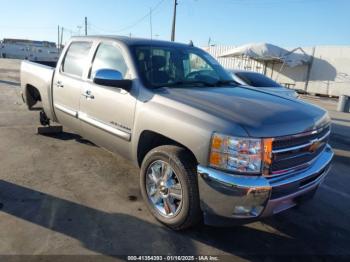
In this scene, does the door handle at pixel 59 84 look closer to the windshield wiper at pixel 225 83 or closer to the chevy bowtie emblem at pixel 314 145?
the windshield wiper at pixel 225 83

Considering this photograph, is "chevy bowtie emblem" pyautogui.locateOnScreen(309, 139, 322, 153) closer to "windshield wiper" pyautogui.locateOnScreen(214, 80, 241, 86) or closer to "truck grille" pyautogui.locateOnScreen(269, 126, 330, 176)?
"truck grille" pyautogui.locateOnScreen(269, 126, 330, 176)

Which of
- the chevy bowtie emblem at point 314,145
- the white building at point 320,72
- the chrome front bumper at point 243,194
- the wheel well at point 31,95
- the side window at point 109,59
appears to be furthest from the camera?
the white building at point 320,72

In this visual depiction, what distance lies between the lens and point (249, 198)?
→ 2930 millimetres

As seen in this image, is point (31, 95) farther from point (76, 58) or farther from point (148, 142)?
point (148, 142)

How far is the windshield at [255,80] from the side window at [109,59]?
4898 millimetres

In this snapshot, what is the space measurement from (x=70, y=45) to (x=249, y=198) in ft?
12.8

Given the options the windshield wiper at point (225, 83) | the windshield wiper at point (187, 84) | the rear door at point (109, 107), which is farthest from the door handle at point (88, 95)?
the windshield wiper at point (225, 83)

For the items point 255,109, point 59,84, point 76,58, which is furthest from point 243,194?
point 59,84

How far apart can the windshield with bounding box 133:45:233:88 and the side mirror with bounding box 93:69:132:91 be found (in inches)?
8.7

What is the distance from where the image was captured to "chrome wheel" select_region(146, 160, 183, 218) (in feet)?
11.6

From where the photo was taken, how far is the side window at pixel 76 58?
16.3 ft

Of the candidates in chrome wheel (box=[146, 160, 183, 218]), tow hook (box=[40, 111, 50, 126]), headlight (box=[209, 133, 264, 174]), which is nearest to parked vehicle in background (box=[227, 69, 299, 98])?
tow hook (box=[40, 111, 50, 126])

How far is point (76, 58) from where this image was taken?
5199mm

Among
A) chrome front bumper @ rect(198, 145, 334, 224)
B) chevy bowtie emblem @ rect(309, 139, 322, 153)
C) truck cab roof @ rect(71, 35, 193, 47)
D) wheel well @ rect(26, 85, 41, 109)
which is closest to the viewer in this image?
chrome front bumper @ rect(198, 145, 334, 224)
